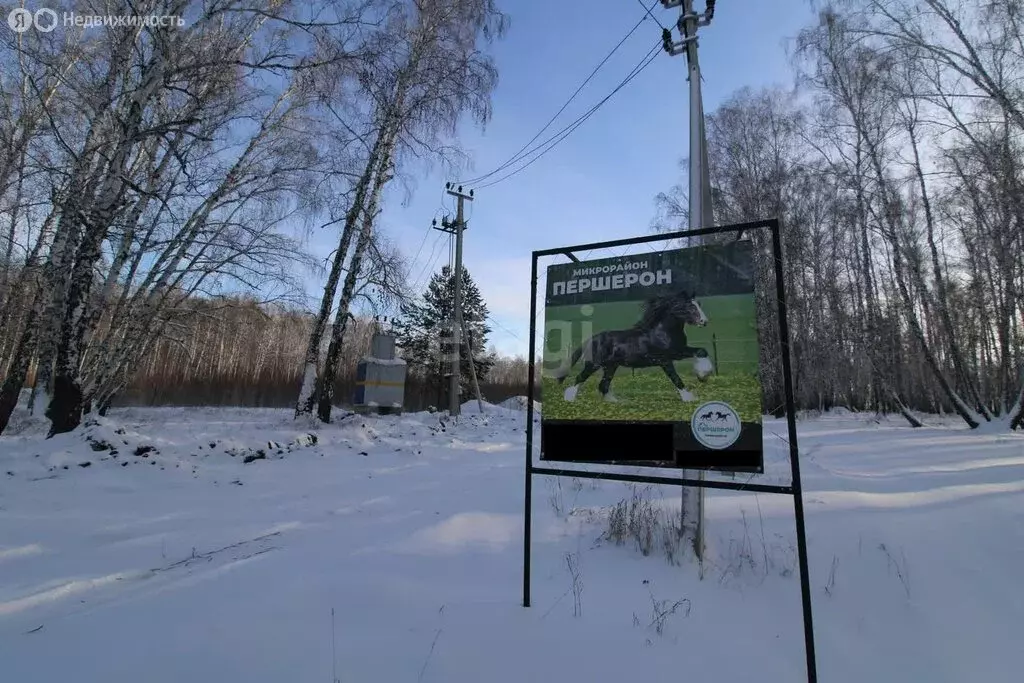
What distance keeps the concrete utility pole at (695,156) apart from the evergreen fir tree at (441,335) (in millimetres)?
32057

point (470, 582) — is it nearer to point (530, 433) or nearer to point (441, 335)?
point (530, 433)

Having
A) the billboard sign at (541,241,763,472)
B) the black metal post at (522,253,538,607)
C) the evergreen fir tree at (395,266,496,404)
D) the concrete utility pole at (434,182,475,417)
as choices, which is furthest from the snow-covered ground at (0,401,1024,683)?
the evergreen fir tree at (395,266,496,404)

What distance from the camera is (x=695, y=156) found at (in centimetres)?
448

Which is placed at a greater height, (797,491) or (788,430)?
(788,430)

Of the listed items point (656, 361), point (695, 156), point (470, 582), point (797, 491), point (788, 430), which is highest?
point (695, 156)

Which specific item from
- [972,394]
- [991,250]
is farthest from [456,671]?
[972,394]

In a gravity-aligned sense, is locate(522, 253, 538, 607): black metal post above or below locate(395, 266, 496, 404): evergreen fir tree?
below

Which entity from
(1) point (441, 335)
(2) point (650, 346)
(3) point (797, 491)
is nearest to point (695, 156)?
(2) point (650, 346)

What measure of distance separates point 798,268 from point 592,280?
1922 centimetres

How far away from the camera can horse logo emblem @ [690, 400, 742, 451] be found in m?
2.65

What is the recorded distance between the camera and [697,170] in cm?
446

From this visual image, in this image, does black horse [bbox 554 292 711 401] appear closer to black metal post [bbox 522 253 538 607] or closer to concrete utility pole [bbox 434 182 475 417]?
black metal post [bbox 522 253 538 607]

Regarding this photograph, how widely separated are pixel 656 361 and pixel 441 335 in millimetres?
35400

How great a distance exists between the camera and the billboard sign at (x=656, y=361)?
270cm
